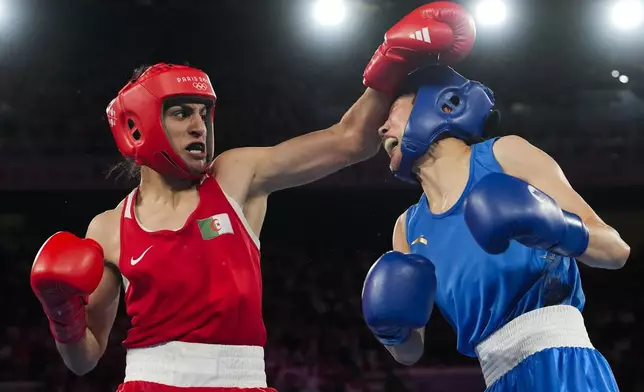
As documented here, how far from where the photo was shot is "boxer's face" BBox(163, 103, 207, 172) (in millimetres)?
2812

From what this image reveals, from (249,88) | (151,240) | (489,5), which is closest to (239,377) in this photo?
(151,240)

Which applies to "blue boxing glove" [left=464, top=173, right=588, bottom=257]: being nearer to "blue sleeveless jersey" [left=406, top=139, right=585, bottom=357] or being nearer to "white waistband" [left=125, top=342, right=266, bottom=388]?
"blue sleeveless jersey" [left=406, top=139, right=585, bottom=357]

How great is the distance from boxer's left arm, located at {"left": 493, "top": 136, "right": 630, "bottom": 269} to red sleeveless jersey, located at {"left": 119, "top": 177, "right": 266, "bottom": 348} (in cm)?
94

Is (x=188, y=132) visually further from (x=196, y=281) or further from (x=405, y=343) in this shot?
(x=405, y=343)

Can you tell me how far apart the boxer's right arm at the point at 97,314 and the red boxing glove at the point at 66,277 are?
10cm

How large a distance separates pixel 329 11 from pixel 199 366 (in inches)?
214

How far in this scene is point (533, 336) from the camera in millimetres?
2236

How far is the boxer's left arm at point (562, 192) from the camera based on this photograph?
213cm

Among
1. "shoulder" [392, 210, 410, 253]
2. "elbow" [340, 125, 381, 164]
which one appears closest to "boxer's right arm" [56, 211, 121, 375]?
"elbow" [340, 125, 381, 164]

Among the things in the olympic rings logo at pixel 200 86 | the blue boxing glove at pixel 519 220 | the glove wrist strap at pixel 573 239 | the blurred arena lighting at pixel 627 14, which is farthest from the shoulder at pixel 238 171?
the blurred arena lighting at pixel 627 14

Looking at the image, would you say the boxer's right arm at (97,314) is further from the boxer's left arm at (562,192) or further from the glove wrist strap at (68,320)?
the boxer's left arm at (562,192)

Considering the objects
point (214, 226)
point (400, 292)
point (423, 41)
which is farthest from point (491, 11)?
point (400, 292)

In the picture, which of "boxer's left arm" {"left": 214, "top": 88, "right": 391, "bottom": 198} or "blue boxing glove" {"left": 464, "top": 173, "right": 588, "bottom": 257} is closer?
"blue boxing glove" {"left": 464, "top": 173, "right": 588, "bottom": 257}

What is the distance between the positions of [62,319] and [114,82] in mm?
6202
